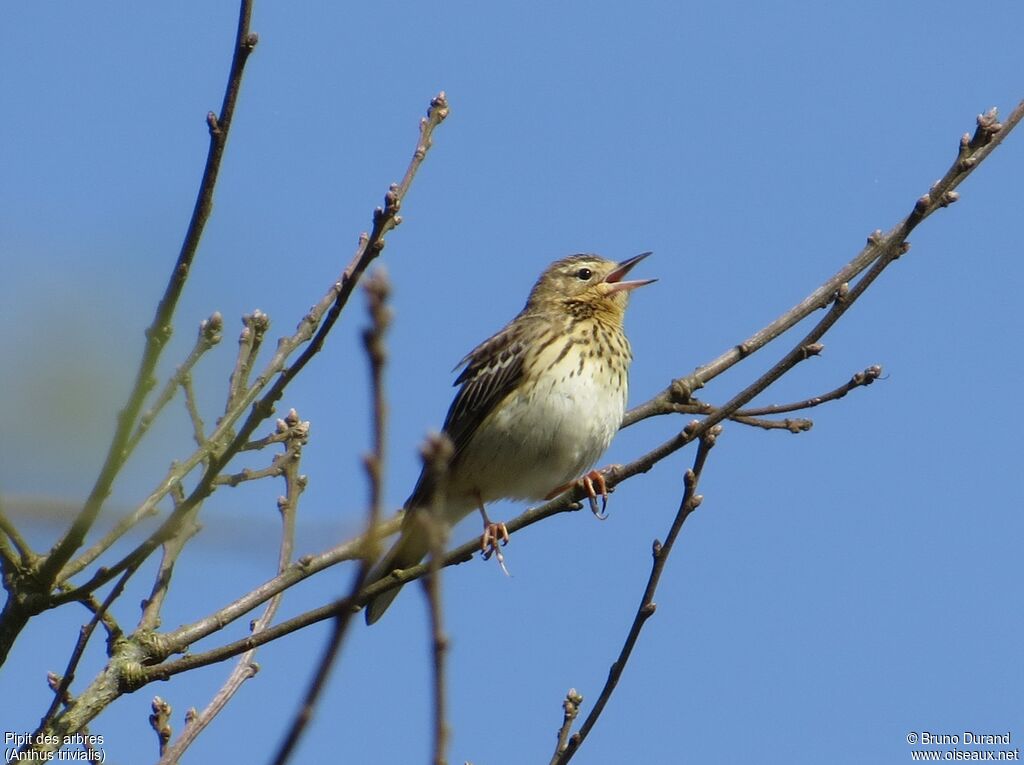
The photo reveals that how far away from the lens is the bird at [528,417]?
730cm

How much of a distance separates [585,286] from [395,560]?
2771mm

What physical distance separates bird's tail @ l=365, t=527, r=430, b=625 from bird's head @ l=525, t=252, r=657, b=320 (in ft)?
7.04

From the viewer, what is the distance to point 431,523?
186cm

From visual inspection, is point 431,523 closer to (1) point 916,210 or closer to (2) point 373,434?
(2) point 373,434

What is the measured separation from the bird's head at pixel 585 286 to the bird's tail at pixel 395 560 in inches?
84.5

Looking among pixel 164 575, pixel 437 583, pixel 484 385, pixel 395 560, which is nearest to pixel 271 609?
pixel 164 575

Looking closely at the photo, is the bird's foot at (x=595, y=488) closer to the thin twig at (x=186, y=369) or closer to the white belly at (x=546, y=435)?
the white belly at (x=546, y=435)

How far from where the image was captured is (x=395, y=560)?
6922 millimetres

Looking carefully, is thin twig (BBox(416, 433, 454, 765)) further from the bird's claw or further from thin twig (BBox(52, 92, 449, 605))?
the bird's claw

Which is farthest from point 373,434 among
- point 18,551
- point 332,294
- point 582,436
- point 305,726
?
point 582,436

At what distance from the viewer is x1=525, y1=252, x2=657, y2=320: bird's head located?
340 inches

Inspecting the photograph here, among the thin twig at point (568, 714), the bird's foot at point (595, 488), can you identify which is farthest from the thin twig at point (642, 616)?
the bird's foot at point (595, 488)

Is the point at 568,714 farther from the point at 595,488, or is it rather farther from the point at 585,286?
the point at 585,286

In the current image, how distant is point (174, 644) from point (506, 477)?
311cm
